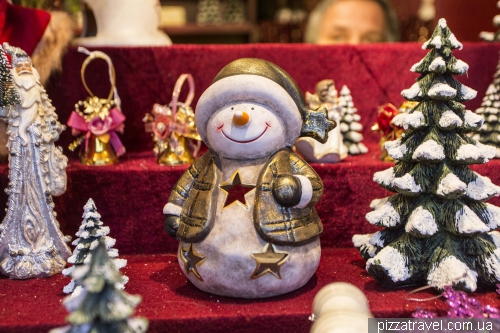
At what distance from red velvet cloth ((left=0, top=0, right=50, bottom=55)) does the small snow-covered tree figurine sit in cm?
110

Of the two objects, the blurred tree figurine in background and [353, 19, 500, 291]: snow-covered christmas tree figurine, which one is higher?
the blurred tree figurine in background

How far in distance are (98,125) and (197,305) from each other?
2.73 ft

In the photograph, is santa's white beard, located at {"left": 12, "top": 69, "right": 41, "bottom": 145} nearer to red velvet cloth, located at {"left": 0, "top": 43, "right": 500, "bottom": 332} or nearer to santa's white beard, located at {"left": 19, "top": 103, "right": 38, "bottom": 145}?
santa's white beard, located at {"left": 19, "top": 103, "right": 38, "bottom": 145}

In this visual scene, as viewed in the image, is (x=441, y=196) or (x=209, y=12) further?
(x=209, y=12)

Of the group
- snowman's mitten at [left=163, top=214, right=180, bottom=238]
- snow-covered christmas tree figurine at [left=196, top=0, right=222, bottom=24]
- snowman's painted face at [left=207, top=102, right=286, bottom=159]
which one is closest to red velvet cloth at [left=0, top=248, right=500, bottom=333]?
snowman's mitten at [left=163, top=214, right=180, bottom=238]

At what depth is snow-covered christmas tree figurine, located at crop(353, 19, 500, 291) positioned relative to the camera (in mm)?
1484

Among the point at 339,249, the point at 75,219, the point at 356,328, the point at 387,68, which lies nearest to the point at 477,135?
the point at 387,68

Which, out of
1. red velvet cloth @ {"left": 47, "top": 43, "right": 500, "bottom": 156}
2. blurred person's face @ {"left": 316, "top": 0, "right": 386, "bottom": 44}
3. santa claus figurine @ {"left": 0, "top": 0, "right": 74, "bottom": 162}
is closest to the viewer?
santa claus figurine @ {"left": 0, "top": 0, "right": 74, "bottom": 162}

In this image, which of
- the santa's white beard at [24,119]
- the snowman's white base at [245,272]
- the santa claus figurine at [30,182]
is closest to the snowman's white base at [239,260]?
the snowman's white base at [245,272]

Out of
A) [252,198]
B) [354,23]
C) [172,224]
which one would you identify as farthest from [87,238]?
[354,23]

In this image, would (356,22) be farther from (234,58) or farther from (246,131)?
(246,131)

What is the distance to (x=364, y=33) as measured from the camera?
311 cm

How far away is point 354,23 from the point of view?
3.11 meters

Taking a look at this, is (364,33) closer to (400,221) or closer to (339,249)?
(339,249)
